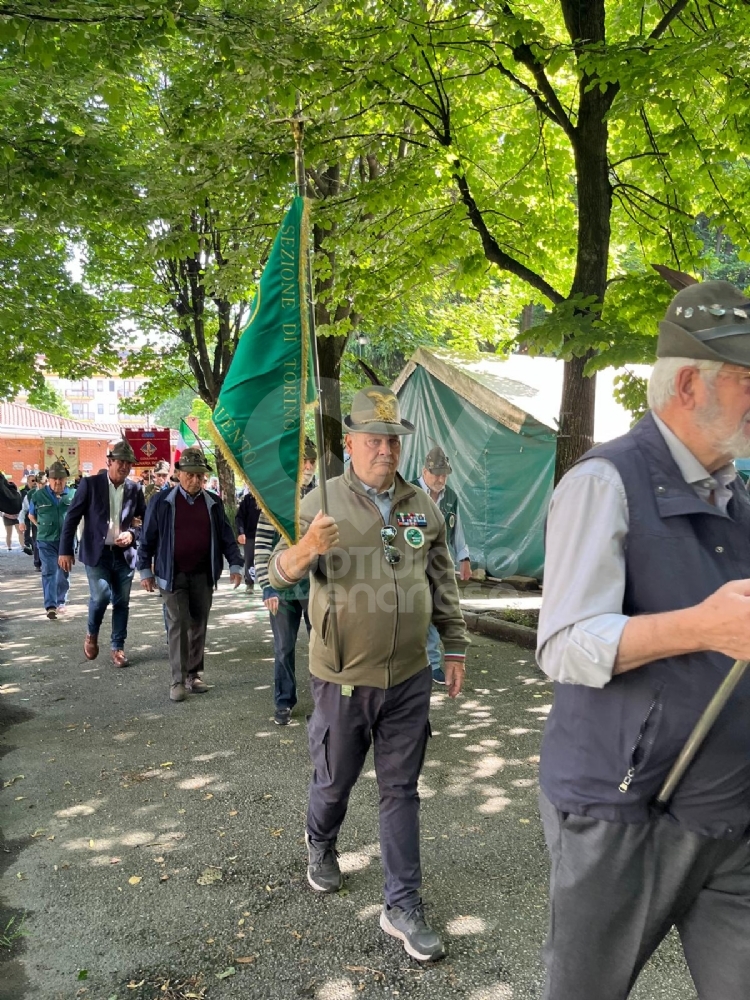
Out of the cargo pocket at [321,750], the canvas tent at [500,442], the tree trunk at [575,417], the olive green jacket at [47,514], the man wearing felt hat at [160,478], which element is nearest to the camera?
the cargo pocket at [321,750]

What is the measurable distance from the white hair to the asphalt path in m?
2.40

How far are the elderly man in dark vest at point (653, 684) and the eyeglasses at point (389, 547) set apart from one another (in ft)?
5.13

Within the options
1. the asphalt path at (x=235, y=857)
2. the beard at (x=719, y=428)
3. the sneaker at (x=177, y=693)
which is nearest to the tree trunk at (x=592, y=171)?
the asphalt path at (x=235, y=857)

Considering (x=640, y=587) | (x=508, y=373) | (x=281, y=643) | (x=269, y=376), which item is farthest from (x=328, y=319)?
(x=640, y=587)

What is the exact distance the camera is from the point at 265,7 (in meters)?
6.89

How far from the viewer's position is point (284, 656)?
6484 mm

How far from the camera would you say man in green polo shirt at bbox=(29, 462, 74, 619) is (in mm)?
11773

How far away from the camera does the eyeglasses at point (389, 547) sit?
3.41m

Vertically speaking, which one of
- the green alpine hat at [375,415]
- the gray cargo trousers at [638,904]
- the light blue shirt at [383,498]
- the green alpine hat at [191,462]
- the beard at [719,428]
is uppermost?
the green alpine hat at [375,415]

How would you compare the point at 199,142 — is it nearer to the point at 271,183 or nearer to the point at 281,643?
the point at 271,183

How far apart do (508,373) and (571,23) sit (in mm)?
7712

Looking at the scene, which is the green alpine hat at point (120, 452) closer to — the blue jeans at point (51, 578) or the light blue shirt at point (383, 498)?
the blue jeans at point (51, 578)

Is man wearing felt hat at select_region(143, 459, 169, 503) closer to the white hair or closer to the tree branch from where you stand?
the tree branch

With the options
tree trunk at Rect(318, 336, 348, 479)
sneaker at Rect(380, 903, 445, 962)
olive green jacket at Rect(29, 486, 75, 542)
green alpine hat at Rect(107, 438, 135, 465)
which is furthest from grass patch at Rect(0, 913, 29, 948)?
tree trunk at Rect(318, 336, 348, 479)
